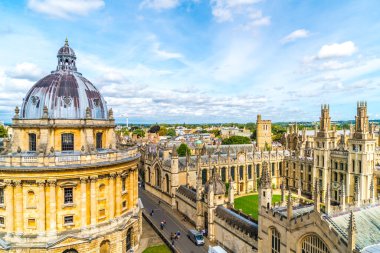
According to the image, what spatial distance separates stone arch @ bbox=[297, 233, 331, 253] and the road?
14.4 m

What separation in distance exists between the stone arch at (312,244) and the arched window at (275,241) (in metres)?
2.48

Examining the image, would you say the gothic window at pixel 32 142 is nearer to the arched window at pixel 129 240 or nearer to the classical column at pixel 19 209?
the classical column at pixel 19 209

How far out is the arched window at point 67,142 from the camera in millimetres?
30984

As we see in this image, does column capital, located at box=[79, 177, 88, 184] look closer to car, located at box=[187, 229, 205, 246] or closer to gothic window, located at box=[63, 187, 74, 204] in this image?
gothic window, located at box=[63, 187, 74, 204]

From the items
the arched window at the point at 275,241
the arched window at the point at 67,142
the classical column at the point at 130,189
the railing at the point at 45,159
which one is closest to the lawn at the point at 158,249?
the classical column at the point at 130,189

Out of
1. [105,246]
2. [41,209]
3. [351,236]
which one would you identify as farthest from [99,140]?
[351,236]

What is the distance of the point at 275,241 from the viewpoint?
2534 centimetres

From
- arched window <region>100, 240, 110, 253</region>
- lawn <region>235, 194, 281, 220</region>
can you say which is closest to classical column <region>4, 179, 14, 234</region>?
arched window <region>100, 240, 110, 253</region>

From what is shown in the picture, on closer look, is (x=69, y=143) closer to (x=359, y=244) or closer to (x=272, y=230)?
(x=272, y=230)

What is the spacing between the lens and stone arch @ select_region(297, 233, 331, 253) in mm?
20812

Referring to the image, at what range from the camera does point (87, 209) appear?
29.9m

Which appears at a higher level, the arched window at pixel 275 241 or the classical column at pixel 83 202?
the classical column at pixel 83 202

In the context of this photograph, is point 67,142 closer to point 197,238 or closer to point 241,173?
point 197,238

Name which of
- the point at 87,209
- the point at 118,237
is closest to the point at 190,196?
the point at 118,237
